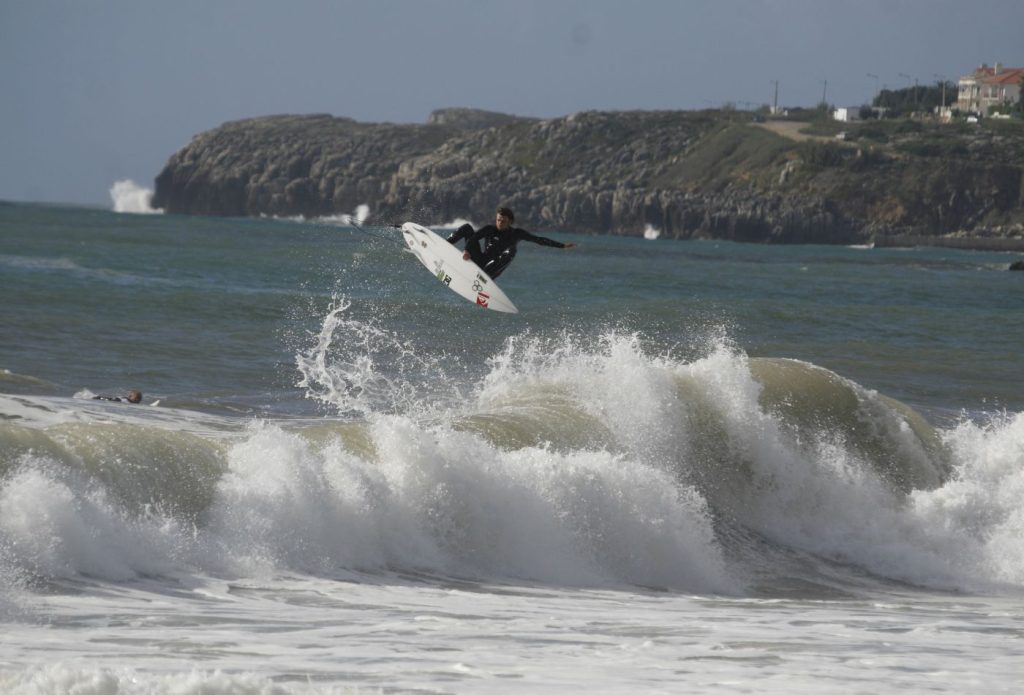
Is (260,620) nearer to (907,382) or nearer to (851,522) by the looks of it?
A: (851,522)

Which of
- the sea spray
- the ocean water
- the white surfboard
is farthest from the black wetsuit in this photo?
the sea spray

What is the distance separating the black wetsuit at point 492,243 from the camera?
16922 mm

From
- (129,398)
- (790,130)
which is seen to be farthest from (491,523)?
(790,130)

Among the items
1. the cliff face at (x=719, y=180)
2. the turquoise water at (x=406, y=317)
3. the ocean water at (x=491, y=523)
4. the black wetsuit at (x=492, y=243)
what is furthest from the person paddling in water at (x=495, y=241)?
the cliff face at (x=719, y=180)

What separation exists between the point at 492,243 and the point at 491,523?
18.4ft

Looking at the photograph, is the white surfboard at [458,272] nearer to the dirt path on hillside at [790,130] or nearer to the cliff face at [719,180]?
the cliff face at [719,180]

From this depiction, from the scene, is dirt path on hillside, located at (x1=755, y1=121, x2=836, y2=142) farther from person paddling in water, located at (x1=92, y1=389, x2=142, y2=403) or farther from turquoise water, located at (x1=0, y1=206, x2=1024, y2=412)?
person paddling in water, located at (x1=92, y1=389, x2=142, y2=403)

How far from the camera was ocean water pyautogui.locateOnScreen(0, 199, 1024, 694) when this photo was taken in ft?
29.1

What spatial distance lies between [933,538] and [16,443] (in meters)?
9.75

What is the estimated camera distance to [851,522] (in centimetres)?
1559

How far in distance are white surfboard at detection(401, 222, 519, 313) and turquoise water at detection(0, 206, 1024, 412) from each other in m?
2.17

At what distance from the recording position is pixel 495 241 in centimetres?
1723

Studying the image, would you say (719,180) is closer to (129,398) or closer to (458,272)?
(458,272)

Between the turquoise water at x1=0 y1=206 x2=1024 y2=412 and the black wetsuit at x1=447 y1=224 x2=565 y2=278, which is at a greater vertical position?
the black wetsuit at x1=447 y1=224 x2=565 y2=278
